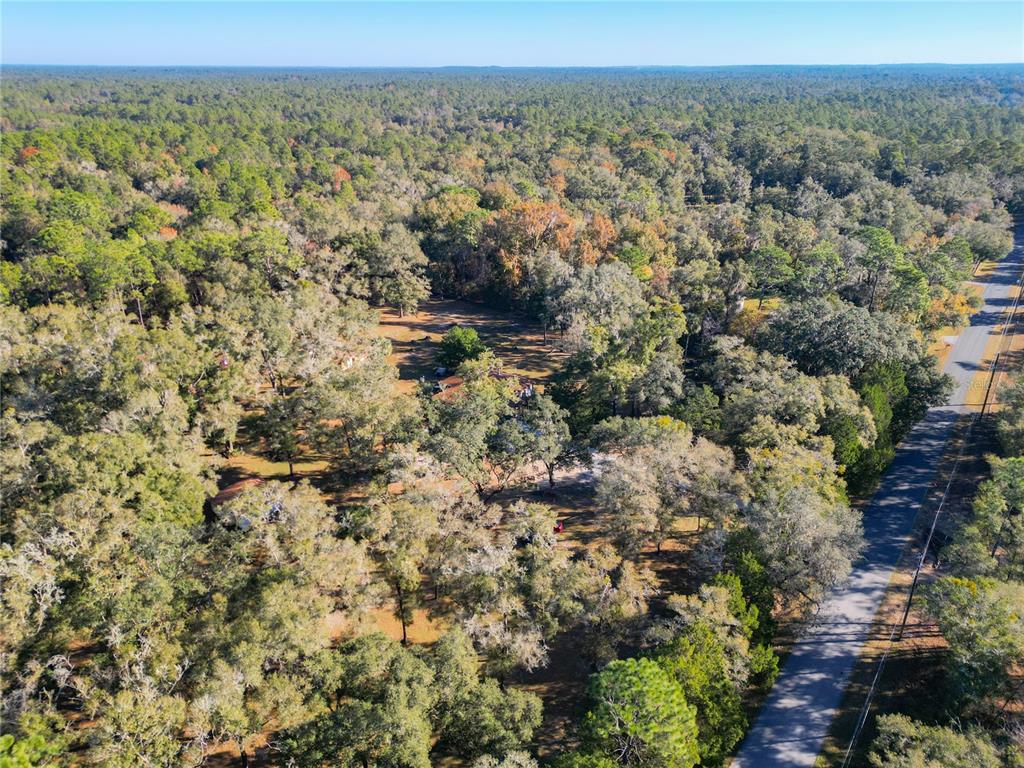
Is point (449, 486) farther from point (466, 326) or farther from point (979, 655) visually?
point (466, 326)

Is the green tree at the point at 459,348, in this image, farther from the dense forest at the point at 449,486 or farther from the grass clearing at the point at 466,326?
the grass clearing at the point at 466,326

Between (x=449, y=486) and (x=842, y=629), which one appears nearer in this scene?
(x=842, y=629)

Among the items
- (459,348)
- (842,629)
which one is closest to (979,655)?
(842,629)

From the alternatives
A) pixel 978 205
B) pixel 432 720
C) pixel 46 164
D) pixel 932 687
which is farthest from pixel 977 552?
pixel 46 164

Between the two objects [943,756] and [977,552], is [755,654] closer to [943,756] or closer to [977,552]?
[943,756]

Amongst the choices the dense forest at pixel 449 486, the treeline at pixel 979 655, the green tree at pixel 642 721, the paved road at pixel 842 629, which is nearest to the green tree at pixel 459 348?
the dense forest at pixel 449 486

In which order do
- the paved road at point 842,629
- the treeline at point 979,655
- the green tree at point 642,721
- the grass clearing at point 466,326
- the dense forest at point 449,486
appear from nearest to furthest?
the green tree at point 642,721 < the treeline at point 979,655 < the dense forest at point 449,486 < the paved road at point 842,629 < the grass clearing at point 466,326

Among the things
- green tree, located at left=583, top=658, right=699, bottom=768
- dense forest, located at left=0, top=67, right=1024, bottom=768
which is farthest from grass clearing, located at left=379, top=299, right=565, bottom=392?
green tree, located at left=583, top=658, right=699, bottom=768
